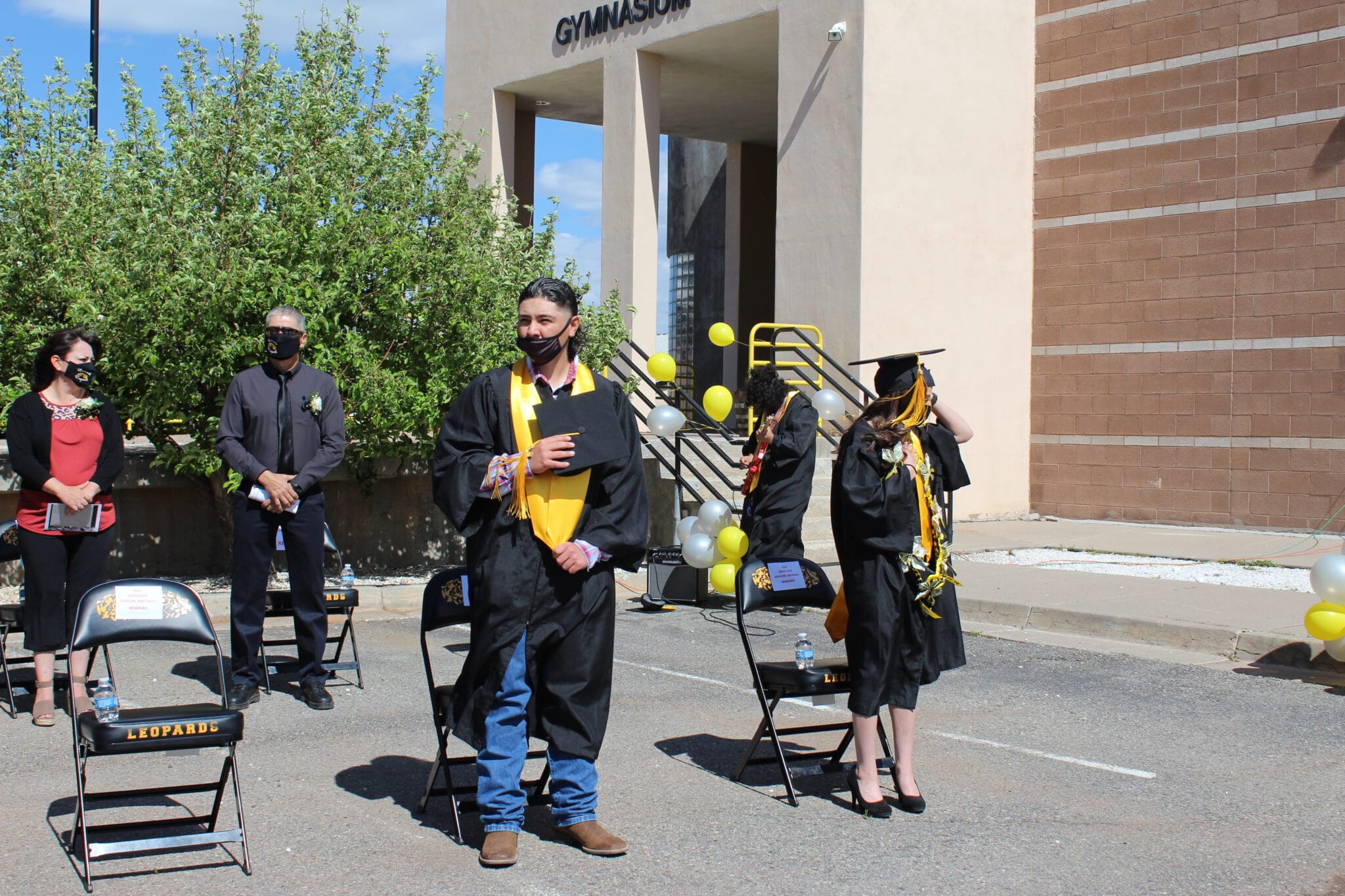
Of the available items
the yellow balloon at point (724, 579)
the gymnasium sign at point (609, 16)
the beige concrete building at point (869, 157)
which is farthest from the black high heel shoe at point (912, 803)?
the gymnasium sign at point (609, 16)

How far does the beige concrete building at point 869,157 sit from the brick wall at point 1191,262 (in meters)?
0.52

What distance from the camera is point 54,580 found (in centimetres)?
645

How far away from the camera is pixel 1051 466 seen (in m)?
16.9

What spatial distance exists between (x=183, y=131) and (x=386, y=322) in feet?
7.30

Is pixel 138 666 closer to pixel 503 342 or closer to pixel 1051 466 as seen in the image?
pixel 503 342

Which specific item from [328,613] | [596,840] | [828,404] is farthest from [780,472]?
[596,840]

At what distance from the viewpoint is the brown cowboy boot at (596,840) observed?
451 centimetres

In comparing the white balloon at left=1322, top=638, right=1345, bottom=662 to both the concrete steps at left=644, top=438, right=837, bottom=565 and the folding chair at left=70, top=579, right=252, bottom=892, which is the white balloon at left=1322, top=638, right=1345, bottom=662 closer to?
the concrete steps at left=644, top=438, right=837, bottom=565

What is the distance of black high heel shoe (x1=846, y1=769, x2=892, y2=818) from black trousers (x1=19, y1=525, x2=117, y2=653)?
381 cm

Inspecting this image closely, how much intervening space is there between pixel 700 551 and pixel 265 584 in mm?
3368

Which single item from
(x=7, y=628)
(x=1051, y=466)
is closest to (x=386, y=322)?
(x=7, y=628)

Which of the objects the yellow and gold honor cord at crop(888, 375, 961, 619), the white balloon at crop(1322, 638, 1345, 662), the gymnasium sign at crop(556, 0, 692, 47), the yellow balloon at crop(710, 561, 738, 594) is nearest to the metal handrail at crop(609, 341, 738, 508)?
the yellow balloon at crop(710, 561, 738, 594)

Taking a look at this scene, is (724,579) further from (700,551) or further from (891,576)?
(891,576)

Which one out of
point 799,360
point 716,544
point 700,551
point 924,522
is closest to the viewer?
point 924,522
